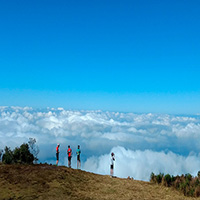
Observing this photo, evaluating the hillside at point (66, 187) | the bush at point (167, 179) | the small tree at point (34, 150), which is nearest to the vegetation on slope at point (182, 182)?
the bush at point (167, 179)

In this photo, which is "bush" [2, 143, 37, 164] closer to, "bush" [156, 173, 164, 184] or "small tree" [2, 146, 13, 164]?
"small tree" [2, 146, 13, 164]

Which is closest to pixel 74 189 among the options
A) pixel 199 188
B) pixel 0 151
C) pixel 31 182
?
pixel 31 182

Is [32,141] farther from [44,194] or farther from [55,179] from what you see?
[44,194]

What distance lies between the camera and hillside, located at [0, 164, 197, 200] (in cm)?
1561

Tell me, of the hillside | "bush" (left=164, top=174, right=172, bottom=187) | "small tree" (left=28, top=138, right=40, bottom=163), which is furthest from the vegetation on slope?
"small tree" (left=28, top=138, right=40, bottom=163)

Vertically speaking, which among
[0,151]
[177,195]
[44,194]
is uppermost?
[0,151]

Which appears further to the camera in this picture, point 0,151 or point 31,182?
point 0,151

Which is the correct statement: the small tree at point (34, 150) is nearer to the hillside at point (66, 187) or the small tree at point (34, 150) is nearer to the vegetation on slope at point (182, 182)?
the hillside at point (66, 187)

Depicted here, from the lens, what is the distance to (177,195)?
63.4 ft

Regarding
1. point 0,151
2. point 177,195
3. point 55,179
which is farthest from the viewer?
point 0,151

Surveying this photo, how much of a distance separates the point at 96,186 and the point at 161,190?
21.1ft

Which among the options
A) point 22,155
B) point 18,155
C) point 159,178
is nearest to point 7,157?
point 18,155

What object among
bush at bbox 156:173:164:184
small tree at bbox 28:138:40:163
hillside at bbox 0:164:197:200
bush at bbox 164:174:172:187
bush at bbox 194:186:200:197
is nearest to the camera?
hillside at bbox 0:164:197:200

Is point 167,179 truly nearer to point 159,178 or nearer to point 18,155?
point 159,178
